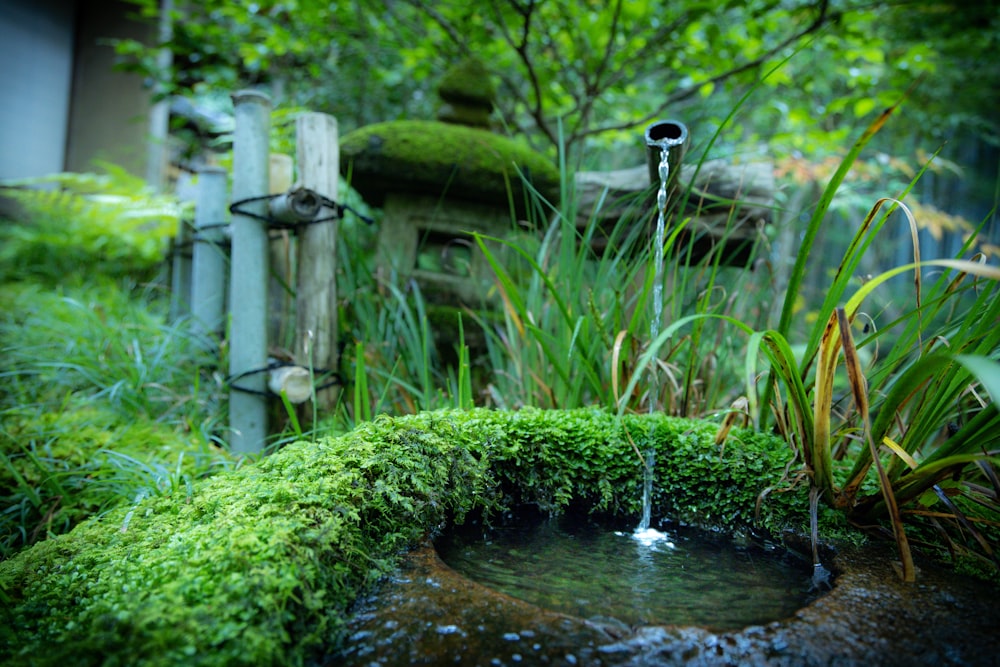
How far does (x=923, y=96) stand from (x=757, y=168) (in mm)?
6699

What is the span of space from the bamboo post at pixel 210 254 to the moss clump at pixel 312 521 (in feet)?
6.13

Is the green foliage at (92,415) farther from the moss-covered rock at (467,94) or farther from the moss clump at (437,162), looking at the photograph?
the moss-covered rock at (467,94)

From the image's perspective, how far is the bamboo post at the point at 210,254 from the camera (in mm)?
3006

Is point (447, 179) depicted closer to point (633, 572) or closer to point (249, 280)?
point (249, 280)

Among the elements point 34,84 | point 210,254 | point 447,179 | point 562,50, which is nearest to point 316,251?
point 447,179

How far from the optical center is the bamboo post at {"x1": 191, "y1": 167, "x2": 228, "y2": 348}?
3.01 meters

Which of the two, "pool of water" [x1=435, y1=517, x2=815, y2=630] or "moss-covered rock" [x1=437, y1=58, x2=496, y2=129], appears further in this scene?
"moss-covered rock" [x1=437, y1=58, x2=496, y2=129]

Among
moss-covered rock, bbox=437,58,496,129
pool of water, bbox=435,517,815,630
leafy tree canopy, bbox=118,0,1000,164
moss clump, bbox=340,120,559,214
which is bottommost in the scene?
pool of water, bbox=435,517,815,630

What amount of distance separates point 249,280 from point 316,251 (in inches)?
11.5

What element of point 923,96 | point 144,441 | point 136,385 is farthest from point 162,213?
point 923,96

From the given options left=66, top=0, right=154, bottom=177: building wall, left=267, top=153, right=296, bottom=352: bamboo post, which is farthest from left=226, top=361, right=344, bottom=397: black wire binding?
left=66, top=0, right=154, bottom=177: building wall

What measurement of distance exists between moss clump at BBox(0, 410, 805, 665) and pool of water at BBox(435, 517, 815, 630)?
9 centimetres

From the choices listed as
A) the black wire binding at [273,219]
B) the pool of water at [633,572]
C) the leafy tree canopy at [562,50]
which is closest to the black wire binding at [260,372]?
the black wire binding at [273,219]

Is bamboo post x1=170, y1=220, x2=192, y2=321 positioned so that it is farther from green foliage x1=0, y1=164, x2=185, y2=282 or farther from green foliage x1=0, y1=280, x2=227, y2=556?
green foliage x1=0, y1=164, x2=185, y2=282
